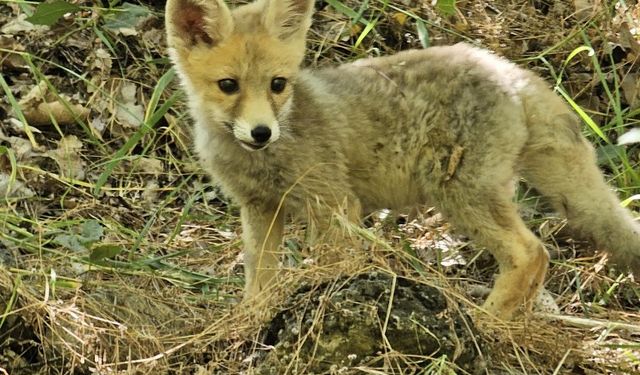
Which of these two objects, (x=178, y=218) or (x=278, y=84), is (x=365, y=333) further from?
(x=178, y=218)

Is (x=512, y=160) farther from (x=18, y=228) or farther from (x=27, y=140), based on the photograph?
(x=27, y=140)

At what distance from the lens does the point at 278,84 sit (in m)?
4.47

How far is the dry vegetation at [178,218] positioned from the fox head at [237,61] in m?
0.67

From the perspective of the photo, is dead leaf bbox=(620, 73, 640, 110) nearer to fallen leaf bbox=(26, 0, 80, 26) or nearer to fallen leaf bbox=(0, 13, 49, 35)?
fallen leaf bbox=(26, 0, 80, 26)

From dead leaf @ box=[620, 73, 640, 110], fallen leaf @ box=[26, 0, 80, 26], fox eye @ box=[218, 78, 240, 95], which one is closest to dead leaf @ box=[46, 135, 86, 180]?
fallen leaf @ box=[26, 0, 80, 26]

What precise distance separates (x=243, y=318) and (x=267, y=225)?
1.01m

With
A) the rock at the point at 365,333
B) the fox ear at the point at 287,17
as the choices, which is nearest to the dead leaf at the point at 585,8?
the fox ear at the point at 287,17

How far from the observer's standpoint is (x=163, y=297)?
4.53m

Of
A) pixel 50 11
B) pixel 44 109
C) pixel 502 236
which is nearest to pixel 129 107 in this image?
pixel 44 109

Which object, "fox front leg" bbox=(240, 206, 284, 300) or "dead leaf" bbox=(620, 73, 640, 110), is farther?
"dead leaf" bbox=(620, 73, 640, 110)

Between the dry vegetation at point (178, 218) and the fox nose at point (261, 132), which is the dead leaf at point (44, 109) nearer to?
the dry vegetation at point (178, 218)

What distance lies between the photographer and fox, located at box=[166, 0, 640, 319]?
14.6 feet

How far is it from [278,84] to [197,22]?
44 centimetres

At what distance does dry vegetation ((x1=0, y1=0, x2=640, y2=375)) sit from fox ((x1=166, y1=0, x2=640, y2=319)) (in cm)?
26
